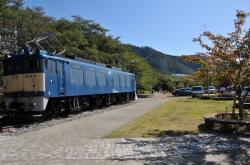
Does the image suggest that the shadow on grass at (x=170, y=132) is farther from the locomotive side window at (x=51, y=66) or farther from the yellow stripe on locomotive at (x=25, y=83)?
the locomotive side window at (x=51, y=66)

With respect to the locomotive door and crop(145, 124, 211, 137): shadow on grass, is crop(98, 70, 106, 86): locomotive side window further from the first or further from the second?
crop(145, 124, 211, 137): shadow on grass

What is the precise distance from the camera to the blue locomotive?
12.4 metres

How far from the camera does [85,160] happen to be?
6.23 m

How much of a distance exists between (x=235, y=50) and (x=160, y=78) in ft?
220

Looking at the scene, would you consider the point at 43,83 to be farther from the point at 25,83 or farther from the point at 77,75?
the point at 77,75

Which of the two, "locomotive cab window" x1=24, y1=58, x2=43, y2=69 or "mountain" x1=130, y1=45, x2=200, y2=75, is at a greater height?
"mountain" x1=130, y1=45, x2=200, y2=75

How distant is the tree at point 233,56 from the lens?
9.22 m

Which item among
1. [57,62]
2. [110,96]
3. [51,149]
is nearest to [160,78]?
[110,96]

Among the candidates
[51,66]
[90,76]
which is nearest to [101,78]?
[90,76]

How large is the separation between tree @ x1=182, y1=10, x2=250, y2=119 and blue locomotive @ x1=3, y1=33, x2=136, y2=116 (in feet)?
23.1

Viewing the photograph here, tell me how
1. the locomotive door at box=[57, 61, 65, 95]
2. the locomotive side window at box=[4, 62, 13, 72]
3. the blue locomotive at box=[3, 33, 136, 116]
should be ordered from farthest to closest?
the locomotive door at box=[57, 61, 65, 95]
the locomotive side window at box=[4, 62, 13, 72]
the blue locomotive at box=[3, 33, 136, 116]

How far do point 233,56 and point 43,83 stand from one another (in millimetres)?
8294

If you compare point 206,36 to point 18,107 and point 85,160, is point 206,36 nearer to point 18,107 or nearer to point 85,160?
point 85,160

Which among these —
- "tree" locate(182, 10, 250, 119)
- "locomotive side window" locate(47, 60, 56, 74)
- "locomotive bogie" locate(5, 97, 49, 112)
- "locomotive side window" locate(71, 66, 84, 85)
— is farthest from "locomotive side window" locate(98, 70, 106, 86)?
"tree" locate(182, 10, 250, 119)
